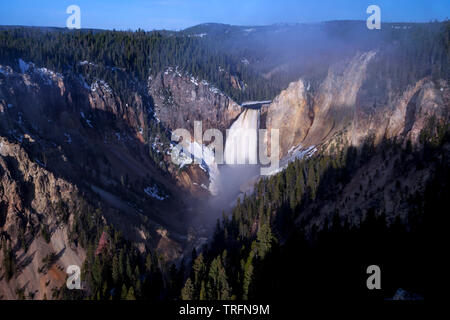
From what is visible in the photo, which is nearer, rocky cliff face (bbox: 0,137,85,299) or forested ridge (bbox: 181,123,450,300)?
forested ridge (bbox: 181,123,450,300)

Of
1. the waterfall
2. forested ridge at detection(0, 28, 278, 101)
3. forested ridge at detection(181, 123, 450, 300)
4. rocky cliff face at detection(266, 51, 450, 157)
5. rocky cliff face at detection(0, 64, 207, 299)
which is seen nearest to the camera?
forested ridge at detection(181, 123, 450, 300)

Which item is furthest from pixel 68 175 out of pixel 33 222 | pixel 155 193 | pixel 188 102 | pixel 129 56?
pixel 129 56

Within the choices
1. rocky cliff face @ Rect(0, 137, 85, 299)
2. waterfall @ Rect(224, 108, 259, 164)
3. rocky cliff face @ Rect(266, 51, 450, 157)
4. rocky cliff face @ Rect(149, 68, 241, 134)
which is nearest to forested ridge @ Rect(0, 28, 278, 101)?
rocky cliff face @ Rect(149, 68, 241, 134)

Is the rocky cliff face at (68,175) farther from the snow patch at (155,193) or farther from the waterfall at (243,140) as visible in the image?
the waterfall at (243,140)

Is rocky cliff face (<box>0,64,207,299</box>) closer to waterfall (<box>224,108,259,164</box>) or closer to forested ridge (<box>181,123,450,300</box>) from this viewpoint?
waterfall (<box>224,108,259,164</box>)

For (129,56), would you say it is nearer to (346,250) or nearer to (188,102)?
(188,102)

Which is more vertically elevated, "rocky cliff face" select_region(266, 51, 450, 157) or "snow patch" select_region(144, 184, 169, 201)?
"rocky cliff face" select_region(266, 51, 450, 157)
